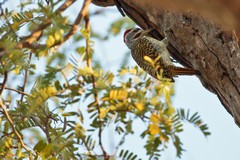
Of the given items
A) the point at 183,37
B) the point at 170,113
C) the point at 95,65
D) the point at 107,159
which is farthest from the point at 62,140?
the point at 183,37

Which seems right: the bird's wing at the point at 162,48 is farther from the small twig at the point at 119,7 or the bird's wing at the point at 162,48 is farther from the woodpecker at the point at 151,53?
the small twig at the point at 119,7

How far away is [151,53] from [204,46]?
1190 mm

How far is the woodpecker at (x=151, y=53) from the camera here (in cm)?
318

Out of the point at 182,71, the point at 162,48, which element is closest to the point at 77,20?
the point at 162,48

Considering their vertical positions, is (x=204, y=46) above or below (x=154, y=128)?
above

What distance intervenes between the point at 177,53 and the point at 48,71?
4.29ft

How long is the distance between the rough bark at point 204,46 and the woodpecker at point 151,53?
0.41 feet

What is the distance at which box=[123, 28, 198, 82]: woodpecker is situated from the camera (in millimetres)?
3179

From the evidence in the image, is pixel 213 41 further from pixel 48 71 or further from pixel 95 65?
pixel 48 71

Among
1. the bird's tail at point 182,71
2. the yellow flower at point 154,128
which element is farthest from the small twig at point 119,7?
the yellow flower at point 154,128

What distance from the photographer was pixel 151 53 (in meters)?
3.92

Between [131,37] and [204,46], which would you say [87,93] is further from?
[131,37]

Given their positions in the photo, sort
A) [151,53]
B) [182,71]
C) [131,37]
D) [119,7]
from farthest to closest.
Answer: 1. [131,37]
2. [151,53]
3. [182,71]
4. [119,7]

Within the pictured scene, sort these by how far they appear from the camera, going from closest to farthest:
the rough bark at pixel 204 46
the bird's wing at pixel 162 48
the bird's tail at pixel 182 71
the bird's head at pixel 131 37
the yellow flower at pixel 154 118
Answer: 1. the yellow flower at pixel 154 118
2. the rough bark at pixel 204 46
3. the bird's tail at pixel 182 71
4. the bird's wing at pixel 162 48
5. the bird's head at pixel 131 37
